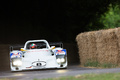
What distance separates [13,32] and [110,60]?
1635 cm

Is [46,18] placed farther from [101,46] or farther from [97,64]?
[101,46]

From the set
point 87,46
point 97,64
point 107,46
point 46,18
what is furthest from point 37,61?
point 46,18

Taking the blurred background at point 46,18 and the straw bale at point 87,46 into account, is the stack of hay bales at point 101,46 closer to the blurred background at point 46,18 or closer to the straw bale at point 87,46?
the straw bale at point 87,46

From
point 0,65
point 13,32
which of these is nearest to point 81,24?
point 13,32

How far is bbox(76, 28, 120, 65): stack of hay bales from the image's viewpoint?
1484cm

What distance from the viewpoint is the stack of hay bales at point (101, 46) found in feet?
48.7

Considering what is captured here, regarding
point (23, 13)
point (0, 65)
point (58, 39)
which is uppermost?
point (23, 13)

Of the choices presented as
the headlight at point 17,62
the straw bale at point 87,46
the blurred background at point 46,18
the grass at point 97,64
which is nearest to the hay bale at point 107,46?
the grass at point 97,64

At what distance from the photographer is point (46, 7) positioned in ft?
99.9

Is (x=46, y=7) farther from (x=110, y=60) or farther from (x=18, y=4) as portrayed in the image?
(x=110, y=60)

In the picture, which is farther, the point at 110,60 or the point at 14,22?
the point at 14,22

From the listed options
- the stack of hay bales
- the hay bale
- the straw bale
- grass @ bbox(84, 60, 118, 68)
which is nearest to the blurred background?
the straw bale

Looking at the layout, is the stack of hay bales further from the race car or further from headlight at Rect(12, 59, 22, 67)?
headlight at Rect(12, 59, 22, 67)

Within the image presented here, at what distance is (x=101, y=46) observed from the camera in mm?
16078
